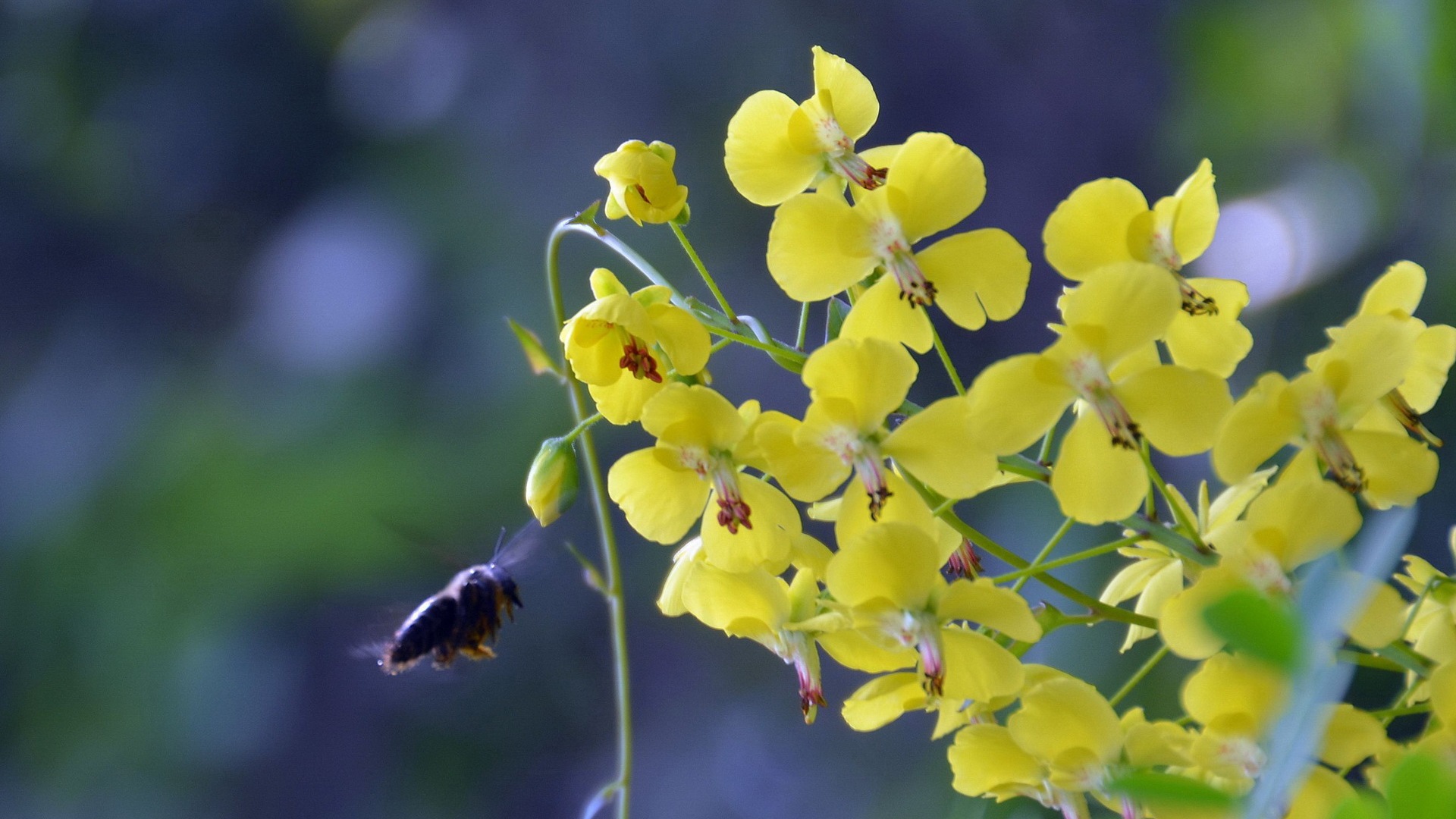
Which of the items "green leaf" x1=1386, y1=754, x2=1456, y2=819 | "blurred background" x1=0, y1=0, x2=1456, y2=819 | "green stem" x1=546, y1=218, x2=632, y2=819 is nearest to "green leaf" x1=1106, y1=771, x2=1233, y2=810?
"green leaf" x1=1386, y1=754, x2=1456, y2=819

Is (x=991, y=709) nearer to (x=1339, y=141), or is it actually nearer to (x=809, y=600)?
(x=809, y=600)

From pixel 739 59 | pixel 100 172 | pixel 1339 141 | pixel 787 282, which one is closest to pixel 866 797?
pixel 1339 141

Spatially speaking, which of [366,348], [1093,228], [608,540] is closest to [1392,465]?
[1093,228]

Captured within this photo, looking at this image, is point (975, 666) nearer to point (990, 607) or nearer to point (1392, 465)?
point (990, 607)

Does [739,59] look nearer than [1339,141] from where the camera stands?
No

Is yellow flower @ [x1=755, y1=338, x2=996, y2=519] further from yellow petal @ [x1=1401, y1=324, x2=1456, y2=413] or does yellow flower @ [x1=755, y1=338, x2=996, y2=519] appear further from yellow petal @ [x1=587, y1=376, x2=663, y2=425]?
yellow petal @ [x1=1401, y1=324, x2=1456, y2=413]

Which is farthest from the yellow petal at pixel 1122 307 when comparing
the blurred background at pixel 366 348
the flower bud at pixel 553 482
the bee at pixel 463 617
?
the blurred background at pixel 366 348
